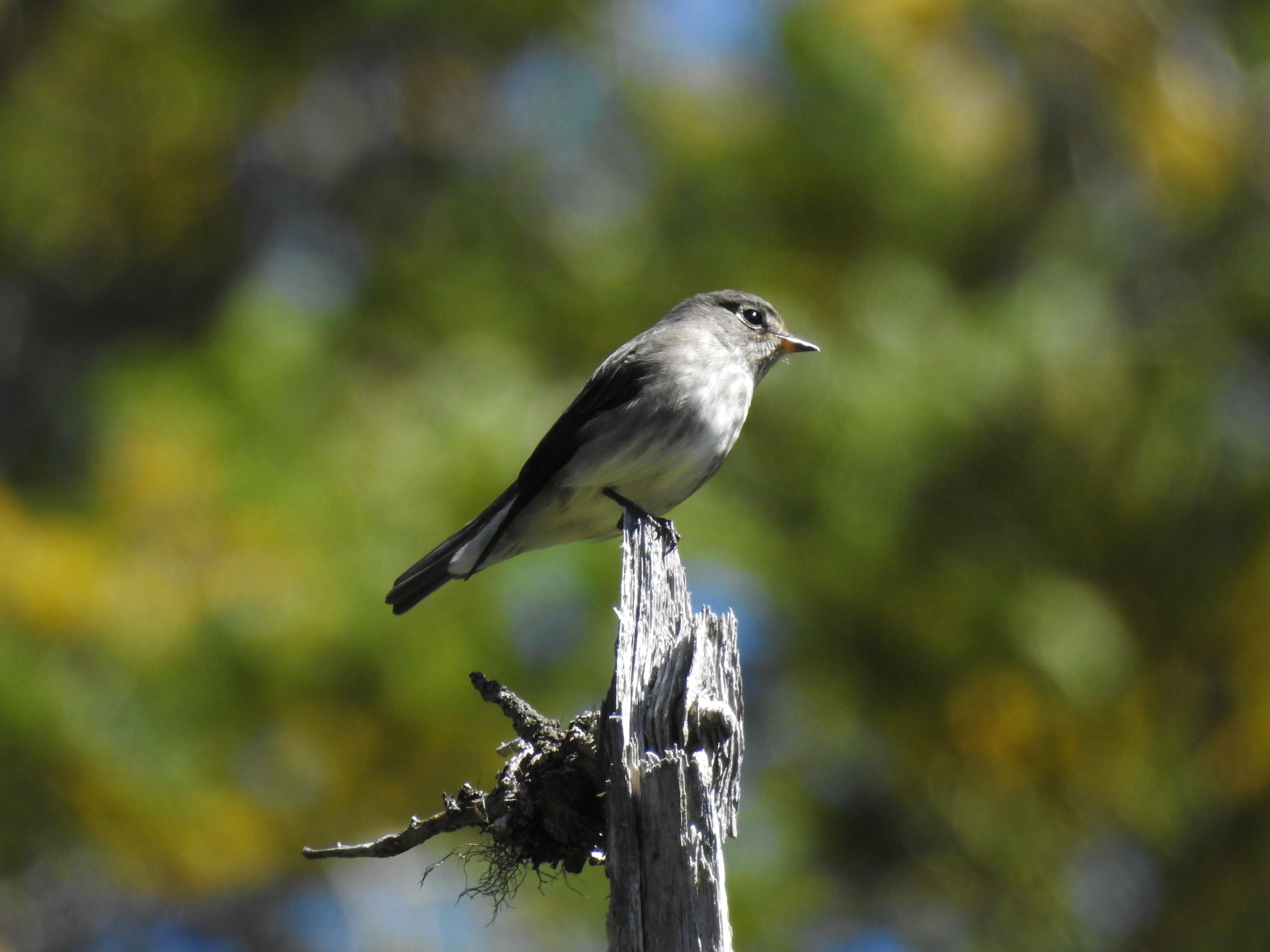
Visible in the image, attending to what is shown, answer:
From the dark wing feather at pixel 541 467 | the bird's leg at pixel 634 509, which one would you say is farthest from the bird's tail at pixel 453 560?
the bird's leg at pixel 634 509

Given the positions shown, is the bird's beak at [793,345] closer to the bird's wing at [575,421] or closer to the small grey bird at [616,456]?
the small grey bird at [616,456]

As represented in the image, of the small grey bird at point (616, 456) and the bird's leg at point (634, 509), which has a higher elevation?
the small grey bird at point (616, 456)

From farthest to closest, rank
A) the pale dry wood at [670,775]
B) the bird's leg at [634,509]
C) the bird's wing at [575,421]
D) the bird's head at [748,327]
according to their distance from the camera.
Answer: the bird's head at [748,327] → the bird's wing at [575,421] → the bird's leg at [634,509] → the pale dry wood at [670,775]

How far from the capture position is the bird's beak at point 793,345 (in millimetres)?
4430

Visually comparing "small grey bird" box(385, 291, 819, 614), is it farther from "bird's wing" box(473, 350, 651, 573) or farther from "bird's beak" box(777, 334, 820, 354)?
"bird's beak" box(777, 334, 820, 354)

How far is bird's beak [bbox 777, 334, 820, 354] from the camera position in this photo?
14.5 feet

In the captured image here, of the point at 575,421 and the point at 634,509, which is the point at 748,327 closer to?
the point at 575,421

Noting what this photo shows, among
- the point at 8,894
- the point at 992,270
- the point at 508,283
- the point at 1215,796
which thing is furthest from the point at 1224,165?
the point at 8,894

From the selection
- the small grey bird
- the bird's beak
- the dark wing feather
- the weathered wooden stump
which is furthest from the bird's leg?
the weathered wooden stump

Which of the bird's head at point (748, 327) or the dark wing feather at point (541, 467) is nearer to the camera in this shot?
the dark wing feather at point (541, 467)

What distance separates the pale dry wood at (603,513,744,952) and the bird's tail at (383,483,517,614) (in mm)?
1558

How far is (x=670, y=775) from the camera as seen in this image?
1.92 metres

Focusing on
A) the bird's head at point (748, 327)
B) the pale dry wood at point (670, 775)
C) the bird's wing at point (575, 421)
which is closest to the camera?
the pale dry wood at point (670, 775)

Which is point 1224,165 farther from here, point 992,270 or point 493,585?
point 493,585
